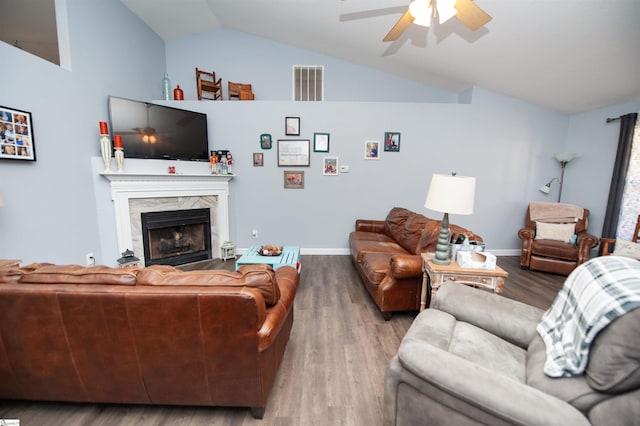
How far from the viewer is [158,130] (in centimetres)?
346

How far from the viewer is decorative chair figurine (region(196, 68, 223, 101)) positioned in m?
4.14

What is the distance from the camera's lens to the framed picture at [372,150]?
4145 mm

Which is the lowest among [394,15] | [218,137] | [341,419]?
[341,419]

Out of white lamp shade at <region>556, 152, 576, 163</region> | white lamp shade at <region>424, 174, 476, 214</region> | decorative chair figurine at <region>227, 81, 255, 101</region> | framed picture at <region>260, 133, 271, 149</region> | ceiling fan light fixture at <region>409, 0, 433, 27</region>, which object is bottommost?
white lamp shade at <region>424, 174, 476, 214</region>

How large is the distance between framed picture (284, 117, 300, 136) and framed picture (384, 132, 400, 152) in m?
1.40

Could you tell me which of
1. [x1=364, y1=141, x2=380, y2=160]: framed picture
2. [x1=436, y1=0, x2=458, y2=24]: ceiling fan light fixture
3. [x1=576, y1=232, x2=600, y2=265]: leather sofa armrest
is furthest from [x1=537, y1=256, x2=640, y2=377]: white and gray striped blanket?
[x1=364, y1=141, x2=380, y2=160]: framed picture

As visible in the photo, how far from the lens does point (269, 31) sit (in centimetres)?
410

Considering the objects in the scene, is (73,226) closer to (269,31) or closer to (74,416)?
(74,416)

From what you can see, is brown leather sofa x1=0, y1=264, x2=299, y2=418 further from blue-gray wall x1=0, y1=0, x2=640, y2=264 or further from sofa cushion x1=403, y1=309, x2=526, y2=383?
blue-gray wall x1=0, y1=0, x2=640, y2=264

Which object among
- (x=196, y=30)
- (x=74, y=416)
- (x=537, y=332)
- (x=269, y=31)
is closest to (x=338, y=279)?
(x=537, y=332)

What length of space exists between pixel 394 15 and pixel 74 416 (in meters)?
4.14

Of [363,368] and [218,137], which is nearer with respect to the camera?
[363,368]

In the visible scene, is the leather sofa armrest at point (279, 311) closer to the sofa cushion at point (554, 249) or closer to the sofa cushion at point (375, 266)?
the sofa cushion at point (375, 266)

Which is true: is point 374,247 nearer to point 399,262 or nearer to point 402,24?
point 399,262
